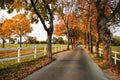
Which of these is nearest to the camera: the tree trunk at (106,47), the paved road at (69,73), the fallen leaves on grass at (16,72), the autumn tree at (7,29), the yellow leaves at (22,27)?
the fallen leaves on grass at (16,72)

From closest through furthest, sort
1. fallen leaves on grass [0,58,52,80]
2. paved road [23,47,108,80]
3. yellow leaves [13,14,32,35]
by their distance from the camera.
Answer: fallen leaves on grass [0,58,52,80] < paved road [23,47,108,80] < yellow leaves [13,14,32,35]

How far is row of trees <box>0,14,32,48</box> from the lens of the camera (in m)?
71.8

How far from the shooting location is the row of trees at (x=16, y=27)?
236 ft

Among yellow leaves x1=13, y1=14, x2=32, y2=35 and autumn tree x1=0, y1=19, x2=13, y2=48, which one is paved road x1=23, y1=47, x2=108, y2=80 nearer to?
yellow leaves x1=13, y1=14, x2=32, y2=35

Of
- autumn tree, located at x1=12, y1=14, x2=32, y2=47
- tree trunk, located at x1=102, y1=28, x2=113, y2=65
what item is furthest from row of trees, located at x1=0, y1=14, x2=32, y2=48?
tree trunk, located at x1=102, y1=28, x2=113, y2=65

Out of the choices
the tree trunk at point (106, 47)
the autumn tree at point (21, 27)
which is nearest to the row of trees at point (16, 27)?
the autumn tree at point (21, 27)

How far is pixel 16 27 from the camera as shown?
72.6 metres

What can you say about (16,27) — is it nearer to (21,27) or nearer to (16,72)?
(21,27)

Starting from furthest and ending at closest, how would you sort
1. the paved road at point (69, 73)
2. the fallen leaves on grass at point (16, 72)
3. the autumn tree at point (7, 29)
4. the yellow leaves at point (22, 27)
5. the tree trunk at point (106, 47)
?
the autumn tree at point (7, 29) → the yellow leaves at point (22, 27) → the tree trunk at point (106, 47) → the paved road at point (69, 73) → the fallen leaves on grass at point (16, 72)

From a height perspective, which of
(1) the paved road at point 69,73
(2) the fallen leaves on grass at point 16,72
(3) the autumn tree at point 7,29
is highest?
(3) the autumn tree at point 7,29

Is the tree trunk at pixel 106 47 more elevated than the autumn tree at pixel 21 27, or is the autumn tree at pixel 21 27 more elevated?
the autumn tree at pixel 21 27

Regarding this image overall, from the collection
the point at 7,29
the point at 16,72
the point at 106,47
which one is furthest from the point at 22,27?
the point at 16,72

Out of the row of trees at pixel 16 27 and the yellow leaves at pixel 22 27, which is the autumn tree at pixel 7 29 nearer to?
the row of trees at pixel 16 27

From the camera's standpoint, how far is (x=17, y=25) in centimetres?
7244
